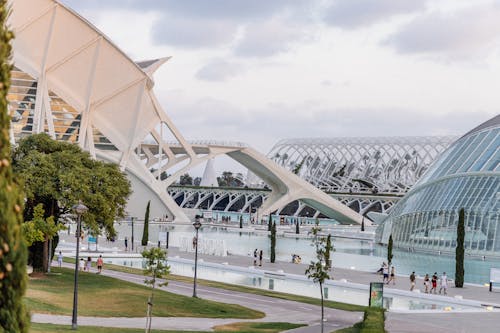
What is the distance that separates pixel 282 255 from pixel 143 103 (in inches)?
1540

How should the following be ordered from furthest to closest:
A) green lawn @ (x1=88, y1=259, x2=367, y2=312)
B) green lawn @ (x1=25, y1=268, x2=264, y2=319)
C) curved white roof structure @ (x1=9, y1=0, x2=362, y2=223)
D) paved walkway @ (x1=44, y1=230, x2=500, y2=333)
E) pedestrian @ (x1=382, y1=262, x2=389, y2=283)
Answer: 1. curved white roof structure @ (x1=9, y1=0, x2=362, y2=223)
2. pedestrian @ (x1=382, y1=262, x2=389, y2=283)
3. green lawn @ (x1=88, y1=259, x2=367, y2=312)
4. green lawn @ (x1=25, y1=268, x2=264, y2=319)
5. paved walkway @ (x1=44, y1=230, x2=500, y2=333)

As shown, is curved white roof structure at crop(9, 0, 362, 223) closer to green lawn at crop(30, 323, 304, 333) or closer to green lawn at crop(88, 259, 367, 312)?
green lawn at crop(88, 259, 367, 312)

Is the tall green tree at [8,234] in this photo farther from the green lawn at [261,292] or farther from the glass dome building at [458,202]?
the glass dome building at [458,202]

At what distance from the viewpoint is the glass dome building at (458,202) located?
166 feet

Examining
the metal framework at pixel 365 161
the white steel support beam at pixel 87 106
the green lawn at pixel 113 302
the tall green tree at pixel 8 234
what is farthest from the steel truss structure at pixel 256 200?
the tall green tree at pixel 8 234

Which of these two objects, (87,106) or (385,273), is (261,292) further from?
(87,106)

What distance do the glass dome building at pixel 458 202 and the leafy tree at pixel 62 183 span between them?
27739 mm

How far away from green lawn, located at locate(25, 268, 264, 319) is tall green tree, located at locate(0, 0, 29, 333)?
16.1 m

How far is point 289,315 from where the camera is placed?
25875 millimetres

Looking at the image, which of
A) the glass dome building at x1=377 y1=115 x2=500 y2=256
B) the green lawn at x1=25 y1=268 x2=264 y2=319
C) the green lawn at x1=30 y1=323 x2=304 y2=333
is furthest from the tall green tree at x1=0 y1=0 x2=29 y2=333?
the glass dome building at x1=377 y1=115 x2=500 y2=256

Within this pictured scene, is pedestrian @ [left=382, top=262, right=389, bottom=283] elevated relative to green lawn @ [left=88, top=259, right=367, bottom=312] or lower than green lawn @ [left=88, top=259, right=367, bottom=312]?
elevated

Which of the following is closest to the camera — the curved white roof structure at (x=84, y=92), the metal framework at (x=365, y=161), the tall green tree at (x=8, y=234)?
the tall green tree at (x=8, y=234)

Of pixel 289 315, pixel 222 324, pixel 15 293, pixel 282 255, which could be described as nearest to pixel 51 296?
pixel 222 324

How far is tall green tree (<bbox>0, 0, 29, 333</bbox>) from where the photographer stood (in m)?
6.45
